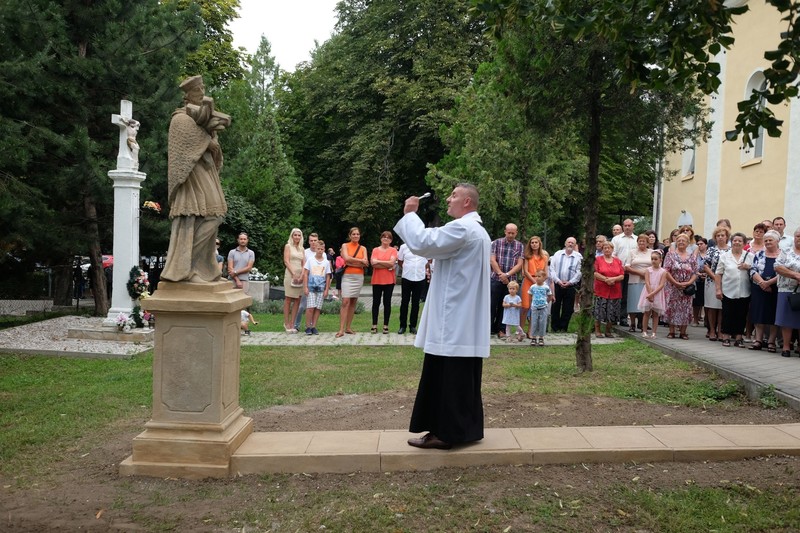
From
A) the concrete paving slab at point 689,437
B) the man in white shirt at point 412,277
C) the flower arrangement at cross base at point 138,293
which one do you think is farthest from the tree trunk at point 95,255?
the concrete paving slab at point 689,437

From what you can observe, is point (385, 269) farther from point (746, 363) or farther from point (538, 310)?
point (746, 363)

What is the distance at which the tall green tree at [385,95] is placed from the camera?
29.2 m

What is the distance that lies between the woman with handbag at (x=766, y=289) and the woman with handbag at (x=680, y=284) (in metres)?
1.59

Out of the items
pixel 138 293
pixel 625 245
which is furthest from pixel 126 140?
pixel 625 245

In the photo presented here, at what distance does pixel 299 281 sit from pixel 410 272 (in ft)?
7.41

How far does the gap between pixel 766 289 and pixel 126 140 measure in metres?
12.1

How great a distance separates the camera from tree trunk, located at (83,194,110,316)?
53.6 ft

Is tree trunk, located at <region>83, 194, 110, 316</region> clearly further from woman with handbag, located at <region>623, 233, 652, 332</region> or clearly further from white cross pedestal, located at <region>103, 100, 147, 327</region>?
woman with handbag, located at <region>623, 233, 652, 332</region>

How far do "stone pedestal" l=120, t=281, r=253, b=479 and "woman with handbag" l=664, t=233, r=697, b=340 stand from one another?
928 centimetres

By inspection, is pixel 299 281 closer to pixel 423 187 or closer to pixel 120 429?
pixel 120 429

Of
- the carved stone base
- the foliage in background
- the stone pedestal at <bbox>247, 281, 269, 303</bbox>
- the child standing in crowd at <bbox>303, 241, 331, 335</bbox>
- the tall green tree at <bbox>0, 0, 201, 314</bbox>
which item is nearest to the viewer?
the carved stone base

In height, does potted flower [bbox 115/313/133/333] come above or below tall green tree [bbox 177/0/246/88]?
below

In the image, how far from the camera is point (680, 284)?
476 inches

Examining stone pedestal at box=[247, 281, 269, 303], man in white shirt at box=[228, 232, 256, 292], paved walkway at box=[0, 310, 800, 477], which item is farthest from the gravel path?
stone pedestal at box=[247, 281, 269, 303]
